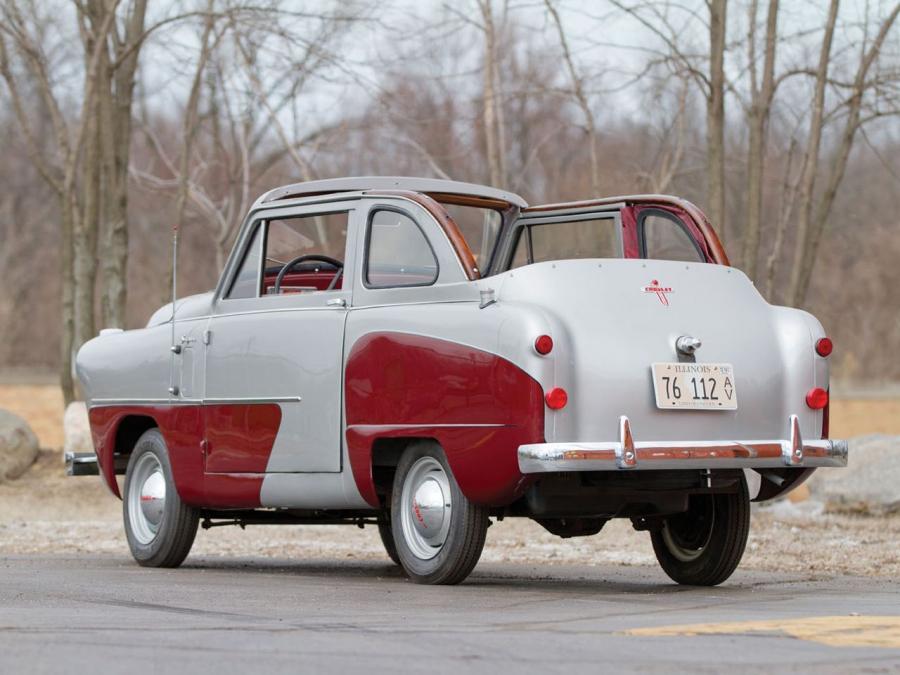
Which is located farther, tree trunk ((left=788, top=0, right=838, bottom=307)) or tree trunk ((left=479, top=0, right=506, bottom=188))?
tree trunk ((left=479, top=0, right=506, bottom=188))

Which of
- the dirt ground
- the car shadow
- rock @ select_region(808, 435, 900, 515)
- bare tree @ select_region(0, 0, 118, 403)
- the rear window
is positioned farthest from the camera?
bare tree @ select_region(0, 0, 118, 403)

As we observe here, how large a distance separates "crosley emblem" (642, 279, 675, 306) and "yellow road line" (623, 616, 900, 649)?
203cm

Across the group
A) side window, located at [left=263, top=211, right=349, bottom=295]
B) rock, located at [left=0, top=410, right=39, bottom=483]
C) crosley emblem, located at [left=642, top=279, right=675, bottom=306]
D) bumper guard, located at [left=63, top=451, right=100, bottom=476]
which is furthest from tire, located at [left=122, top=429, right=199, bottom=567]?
rock, located at [left=0, top=410, right=39, bottom=483]

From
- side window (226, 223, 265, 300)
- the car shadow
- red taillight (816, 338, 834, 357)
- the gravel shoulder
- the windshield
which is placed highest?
the windshield

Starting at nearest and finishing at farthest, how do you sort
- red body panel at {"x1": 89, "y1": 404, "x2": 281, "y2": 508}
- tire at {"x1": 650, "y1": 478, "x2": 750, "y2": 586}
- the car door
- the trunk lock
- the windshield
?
the trunk lock, tire at {"x1": 650, "y1": 478, "x2": 750, "y2": 586}, the car door, red body panel at {"x1": 89, "y1": 404, "x2": 281, "y2": 508}, the windshield

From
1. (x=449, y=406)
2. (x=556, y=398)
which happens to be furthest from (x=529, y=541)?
(x=556, y=398)

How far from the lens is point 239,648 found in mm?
5793

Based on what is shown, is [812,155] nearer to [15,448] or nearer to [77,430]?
[77,430]

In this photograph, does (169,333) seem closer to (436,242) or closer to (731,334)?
(436,242)

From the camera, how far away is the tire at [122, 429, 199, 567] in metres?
10.4

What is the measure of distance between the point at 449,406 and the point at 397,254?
1.20 m

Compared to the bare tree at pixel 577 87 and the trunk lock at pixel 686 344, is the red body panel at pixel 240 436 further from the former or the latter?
the bare tree at pixel 577 87

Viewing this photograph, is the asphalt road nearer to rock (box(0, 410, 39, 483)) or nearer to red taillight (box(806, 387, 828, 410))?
red taillight (box(806, 387, 828, 410))

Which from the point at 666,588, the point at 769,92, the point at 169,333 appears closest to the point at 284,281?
the point at 169,333
